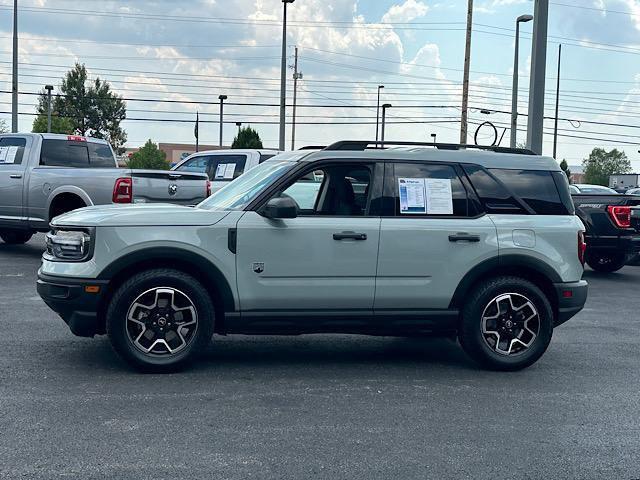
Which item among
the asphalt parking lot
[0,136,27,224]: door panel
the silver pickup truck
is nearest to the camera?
the asphalt parking lot

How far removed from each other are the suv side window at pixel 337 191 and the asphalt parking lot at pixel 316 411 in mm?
1333

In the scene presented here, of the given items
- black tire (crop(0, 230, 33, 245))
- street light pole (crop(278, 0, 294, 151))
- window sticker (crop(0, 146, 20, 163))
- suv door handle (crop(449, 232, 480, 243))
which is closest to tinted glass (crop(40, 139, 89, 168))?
window sticker (crop(0, 146, 20, 163))

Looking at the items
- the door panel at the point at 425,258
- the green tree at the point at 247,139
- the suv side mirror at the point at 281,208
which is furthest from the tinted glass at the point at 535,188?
the green tree at the point at 247,139

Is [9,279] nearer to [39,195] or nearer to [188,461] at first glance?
[39,195]

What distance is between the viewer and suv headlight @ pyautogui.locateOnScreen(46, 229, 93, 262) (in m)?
6.12

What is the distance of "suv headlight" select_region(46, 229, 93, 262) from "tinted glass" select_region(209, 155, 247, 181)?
9.71 metres

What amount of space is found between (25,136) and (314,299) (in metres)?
9.61

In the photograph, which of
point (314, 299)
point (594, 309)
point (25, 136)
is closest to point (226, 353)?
point (314, 299)

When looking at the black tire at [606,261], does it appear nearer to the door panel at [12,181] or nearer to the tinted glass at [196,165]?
the tinted glass at [196,165]

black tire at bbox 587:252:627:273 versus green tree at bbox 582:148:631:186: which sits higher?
green tree at bbox 582:148:631:186

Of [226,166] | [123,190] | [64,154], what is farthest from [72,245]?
[226,166]

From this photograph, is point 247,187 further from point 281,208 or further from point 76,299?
point 76,299

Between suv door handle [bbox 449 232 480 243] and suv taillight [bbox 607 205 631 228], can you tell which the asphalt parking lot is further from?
suv taillight [bbox 607 205 631 228]

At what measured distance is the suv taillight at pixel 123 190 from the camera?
500 inches
